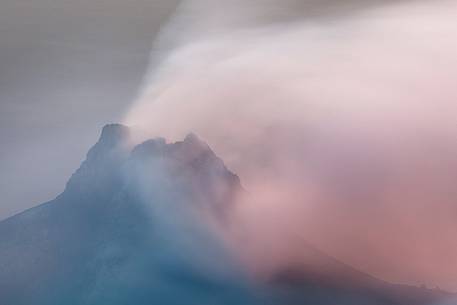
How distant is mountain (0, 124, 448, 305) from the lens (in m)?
3.54

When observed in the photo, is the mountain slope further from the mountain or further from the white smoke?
the white smoke

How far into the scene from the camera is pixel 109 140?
442 centimetres

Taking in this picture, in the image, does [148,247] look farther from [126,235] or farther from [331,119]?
[331,119]

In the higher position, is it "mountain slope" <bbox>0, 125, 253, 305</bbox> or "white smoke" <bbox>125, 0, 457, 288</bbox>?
"white smoke" <bbox>125, 0, 457, 288</bbox>

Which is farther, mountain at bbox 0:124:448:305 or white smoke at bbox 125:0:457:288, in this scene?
white smoke at bbox 125:0:457:288

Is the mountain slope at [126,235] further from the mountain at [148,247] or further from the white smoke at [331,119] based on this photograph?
the white smoke at [331,119]

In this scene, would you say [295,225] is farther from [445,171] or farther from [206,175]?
[445,171]

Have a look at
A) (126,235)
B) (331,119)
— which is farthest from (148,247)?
(331,119)

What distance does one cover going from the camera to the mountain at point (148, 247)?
3.54m

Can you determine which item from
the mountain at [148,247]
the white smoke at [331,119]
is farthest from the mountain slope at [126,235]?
the white smoke at [331,119]

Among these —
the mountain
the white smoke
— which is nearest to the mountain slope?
the mountain

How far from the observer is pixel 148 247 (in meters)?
3.77

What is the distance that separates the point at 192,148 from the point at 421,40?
2.06 meters

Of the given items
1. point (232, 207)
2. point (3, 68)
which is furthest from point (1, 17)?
point (232, 207)
